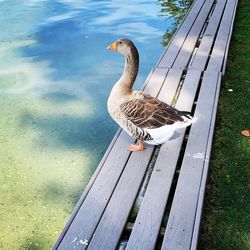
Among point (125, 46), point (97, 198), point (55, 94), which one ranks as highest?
point (125, 46)

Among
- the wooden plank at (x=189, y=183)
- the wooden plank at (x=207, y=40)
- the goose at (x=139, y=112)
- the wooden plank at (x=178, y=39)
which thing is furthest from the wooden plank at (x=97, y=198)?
the wooden plank at (x=207, y=40)

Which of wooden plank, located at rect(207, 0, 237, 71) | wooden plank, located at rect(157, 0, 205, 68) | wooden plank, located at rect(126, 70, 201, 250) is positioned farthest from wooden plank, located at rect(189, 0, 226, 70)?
wooden plank, located at rect(126, 70, 201, 250)

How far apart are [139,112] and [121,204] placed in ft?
2.84

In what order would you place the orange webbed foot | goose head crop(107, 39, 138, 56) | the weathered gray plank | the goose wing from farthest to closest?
the orange webbed foot
goose head crop(107, 39, 138, 56)
the goose wing
the weathered gray plank

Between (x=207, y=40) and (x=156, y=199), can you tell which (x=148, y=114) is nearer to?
(x=156, y=199)

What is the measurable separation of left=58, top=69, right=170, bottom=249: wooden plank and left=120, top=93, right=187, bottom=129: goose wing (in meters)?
0.44

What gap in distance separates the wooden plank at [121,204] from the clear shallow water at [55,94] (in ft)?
2.22

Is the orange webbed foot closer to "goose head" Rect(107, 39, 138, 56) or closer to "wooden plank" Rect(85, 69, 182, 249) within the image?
"wooden plank" Rect(85, 69, 182, 249)

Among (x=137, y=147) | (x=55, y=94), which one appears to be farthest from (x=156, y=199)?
(x=55, y=94)

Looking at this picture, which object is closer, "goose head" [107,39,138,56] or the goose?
the goose

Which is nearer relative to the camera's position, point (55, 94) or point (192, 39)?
point (55, 94)

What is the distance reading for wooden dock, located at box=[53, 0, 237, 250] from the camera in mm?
2696

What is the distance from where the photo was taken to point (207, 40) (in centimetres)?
614

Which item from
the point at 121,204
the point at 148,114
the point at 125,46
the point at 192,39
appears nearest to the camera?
the point at 121,204
